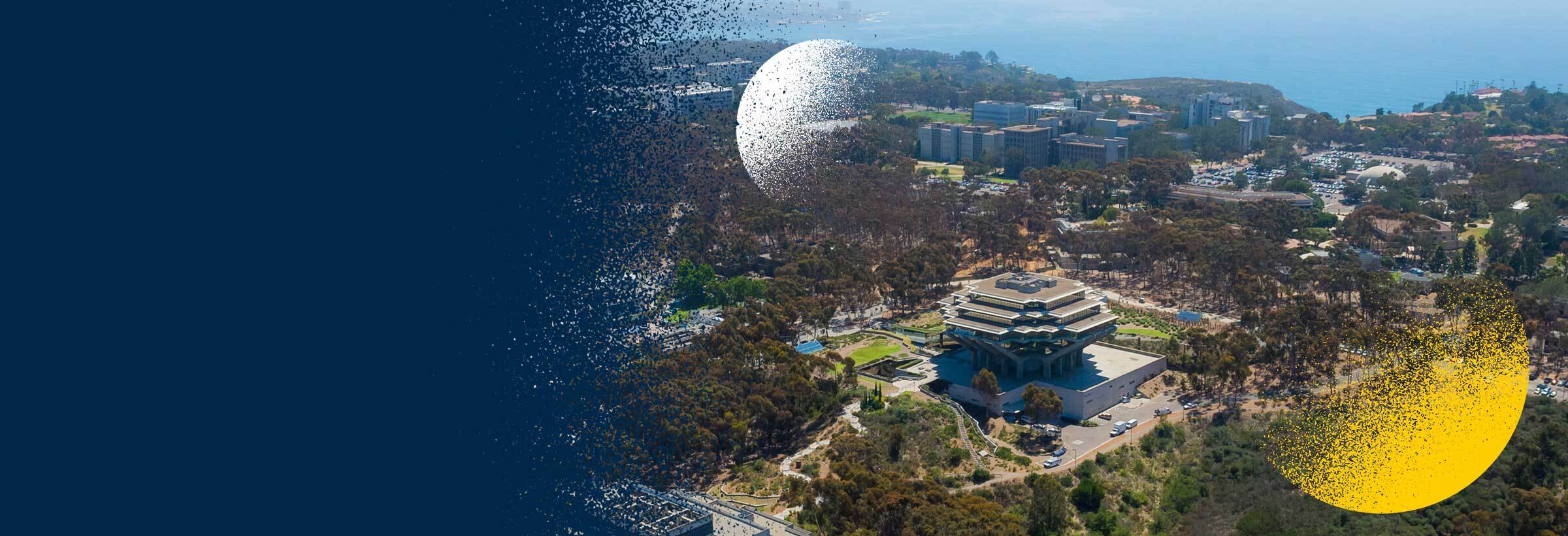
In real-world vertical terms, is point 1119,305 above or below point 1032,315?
below

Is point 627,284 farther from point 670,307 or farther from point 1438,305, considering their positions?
point 1438,305

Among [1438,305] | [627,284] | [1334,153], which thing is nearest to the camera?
[627,284]

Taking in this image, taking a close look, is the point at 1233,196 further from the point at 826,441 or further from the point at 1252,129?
the point at 826,441

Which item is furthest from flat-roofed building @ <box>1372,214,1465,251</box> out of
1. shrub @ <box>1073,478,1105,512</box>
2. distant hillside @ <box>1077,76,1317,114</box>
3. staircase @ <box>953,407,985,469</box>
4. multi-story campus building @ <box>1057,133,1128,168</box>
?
distant hillside @ <box>1077,76,1317,114</box>

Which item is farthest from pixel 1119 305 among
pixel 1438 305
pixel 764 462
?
pixel 764 462

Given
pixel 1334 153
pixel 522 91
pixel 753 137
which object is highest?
pixel 522 91

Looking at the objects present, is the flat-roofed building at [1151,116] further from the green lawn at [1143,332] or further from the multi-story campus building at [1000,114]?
the green lawn at [1143,332]
